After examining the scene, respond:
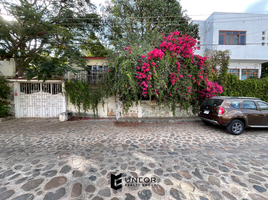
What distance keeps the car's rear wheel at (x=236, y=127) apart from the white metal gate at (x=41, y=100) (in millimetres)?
9452

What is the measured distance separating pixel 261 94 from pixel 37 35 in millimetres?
15310

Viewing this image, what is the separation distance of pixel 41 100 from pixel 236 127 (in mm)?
11103

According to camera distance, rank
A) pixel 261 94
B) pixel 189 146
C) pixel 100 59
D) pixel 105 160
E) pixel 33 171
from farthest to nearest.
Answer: pixel 100 59, pixel 261 94, pixel 189 146, pixel 105 160, pixel 33 171

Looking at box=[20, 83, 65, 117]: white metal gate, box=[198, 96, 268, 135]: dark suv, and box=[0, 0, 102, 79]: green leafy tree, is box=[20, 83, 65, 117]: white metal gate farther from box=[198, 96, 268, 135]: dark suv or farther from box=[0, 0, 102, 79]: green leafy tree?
box=[198, 96, 268, 135]: dark suv

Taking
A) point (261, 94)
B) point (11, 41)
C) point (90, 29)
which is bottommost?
point (261, 94)

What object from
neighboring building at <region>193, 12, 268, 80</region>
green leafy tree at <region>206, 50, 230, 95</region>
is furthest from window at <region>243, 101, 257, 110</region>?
neighboring building at <region>193, 12, 268, 80</region>

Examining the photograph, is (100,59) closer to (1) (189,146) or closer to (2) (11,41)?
(2) (11,41)

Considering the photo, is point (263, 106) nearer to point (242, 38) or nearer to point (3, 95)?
point (242, 38)

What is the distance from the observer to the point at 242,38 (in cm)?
1231

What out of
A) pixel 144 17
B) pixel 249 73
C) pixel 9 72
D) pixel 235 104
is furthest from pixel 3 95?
pixel 249 73

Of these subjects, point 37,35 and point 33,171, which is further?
point 37,35

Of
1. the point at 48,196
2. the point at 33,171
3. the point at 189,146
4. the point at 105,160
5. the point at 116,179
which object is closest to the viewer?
the point at 48,196

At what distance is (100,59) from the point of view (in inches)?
349

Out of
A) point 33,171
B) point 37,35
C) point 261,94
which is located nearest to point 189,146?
point 33,171
